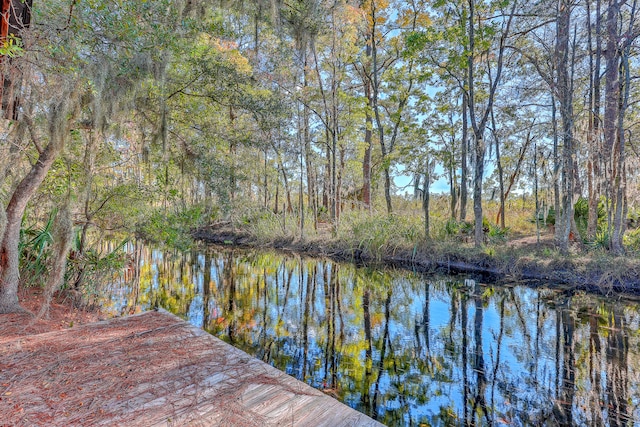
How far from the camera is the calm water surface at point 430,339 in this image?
2.65m

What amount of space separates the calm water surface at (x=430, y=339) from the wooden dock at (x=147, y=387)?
75 centimetres

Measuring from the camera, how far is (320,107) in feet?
41.7

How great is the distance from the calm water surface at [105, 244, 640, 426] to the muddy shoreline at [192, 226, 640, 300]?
0.59 metres

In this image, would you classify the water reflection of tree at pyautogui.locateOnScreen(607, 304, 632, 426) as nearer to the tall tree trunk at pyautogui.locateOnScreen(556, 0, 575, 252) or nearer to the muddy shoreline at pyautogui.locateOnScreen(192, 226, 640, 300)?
the muddy shoreline at pyautogui.locateOnScreen(192, 226, 640, 300)

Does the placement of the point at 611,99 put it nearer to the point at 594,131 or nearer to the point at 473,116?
the point at 594,131

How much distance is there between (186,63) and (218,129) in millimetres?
1444

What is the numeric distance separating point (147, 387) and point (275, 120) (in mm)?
5984

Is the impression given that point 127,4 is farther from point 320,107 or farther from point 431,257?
point 320,107

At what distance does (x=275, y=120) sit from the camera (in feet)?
23.6

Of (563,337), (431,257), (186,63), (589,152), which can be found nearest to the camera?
(563,337)

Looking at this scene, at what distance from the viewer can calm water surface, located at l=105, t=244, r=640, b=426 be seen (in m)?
2.65

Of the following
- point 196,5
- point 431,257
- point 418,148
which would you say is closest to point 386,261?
point 431,257

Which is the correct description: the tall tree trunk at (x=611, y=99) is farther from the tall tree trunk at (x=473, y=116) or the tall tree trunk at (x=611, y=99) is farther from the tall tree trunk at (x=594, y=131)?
the tall tree trunk at (x=473, y=116)

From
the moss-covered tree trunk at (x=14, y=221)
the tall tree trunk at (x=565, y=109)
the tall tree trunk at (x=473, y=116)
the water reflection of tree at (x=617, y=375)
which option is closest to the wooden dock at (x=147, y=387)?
the moss-covered tree trunk at (x=14, y=221)
